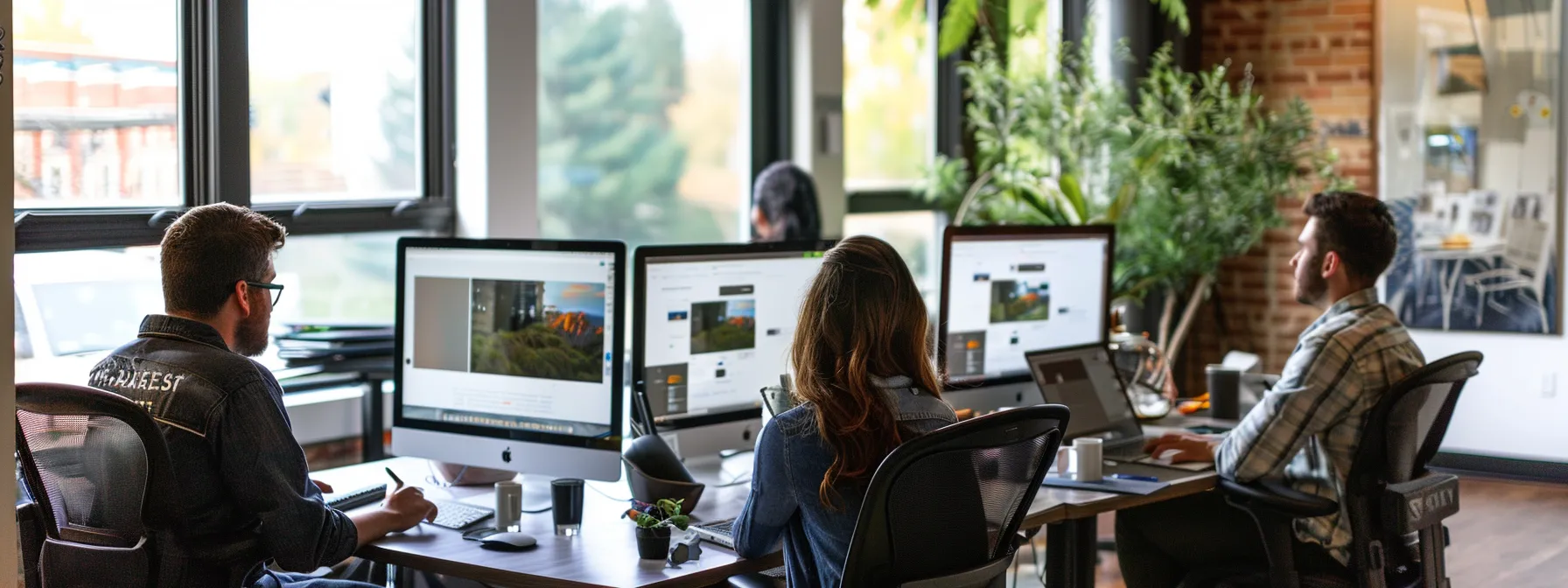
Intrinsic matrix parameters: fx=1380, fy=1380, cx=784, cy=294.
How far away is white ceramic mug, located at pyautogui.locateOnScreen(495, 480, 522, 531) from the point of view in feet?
8.05

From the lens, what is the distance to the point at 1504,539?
199 inches

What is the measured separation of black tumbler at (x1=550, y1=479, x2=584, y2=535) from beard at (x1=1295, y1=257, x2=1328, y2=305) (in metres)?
1.71

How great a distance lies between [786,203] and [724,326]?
173cm

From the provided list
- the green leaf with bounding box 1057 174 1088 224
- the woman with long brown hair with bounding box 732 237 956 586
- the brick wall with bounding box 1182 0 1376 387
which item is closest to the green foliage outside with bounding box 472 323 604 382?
the woman with long brown hair with bounding box 732 237 956 586

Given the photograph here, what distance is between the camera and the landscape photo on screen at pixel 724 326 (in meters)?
2.87

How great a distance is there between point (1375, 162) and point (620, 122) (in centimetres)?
362

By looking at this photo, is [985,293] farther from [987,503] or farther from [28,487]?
[28,487]

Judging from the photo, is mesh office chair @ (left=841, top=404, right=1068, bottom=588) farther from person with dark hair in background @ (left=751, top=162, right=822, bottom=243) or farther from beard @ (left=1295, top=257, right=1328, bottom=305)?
person with dark hair in background @ (left=751, top=162, right=822, bottom=243)

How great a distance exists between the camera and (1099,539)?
503cm

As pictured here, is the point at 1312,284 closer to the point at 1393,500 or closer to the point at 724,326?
the point at 1393,500

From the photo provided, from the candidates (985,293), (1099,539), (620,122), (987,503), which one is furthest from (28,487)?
(1099,539)

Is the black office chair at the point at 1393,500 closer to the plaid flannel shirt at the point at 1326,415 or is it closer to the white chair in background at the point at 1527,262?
the plaid flannel shirt at the point at 1326,415

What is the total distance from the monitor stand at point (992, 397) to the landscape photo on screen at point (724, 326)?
0.60 m

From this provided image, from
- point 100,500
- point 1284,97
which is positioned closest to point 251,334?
point 100,500
